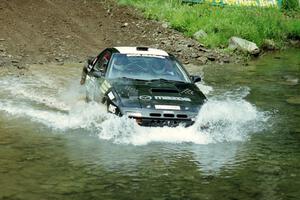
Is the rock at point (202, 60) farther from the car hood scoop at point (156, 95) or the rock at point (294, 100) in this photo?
the car hood scoop at point (156, 95)

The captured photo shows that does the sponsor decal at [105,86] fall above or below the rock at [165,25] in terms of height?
below

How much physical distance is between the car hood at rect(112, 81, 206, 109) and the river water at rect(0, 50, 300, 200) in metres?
0.38

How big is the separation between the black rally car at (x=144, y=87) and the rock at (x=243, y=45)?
13305 mm

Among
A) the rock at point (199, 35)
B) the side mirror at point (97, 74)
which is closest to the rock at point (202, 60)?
the rock at point (199, 35)

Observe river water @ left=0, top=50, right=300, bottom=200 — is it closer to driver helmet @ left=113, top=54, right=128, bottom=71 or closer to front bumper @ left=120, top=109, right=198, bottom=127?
front bumper @ left=120, top=109, right=198, bottom=127

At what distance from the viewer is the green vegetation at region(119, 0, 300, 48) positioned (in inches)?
1118

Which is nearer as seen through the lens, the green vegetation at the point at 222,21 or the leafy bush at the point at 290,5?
the green vegetation at the point at 222,21

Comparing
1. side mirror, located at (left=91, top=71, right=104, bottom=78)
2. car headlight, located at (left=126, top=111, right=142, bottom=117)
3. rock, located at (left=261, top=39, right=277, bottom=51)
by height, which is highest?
side mirror, located at (left=91, top=71, right=104, bottom=78)

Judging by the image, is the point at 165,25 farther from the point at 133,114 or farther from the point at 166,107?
the point at 133,114

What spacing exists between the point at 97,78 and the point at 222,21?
17.8m

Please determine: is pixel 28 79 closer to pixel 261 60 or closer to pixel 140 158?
pixel 140 158

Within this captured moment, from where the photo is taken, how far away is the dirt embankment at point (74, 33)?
23109mm

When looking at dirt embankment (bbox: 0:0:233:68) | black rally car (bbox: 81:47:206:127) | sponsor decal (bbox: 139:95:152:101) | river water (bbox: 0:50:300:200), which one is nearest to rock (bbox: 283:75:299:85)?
dirt embankment (bbox: 0:0:233:68)

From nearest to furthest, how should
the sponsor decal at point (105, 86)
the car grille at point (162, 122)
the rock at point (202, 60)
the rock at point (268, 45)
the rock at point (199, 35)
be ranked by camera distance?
1. the car grille at point (162, 122)
2. the sponsor decal at point (105, 86)
3. the rock at point (202, 60)
4. the rock at point (199, 35)
5. the rock at point (268, 45)
